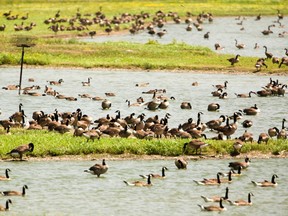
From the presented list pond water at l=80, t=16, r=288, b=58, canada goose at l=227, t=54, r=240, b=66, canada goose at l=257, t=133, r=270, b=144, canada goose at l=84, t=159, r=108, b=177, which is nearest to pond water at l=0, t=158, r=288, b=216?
canada goose at l=84, t=159, r=108, b=177

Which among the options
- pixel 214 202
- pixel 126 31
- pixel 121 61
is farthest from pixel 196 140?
pixel 126 31

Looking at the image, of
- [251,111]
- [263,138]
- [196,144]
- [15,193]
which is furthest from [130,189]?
[251,111]

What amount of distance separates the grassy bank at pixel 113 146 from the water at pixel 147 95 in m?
4.32

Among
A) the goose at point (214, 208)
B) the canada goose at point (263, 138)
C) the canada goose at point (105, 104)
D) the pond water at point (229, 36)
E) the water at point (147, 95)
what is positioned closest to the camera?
the goose at point (214, 208)

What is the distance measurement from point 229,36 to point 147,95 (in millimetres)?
33110

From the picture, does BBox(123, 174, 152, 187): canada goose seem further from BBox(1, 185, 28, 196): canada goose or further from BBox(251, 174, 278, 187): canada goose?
BBox(1, 185, 28, 196): canada goose

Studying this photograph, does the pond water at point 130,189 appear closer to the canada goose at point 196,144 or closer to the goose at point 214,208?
the goose at point 214,208

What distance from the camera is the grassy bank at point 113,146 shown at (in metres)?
33.1

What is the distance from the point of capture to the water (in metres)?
44.5

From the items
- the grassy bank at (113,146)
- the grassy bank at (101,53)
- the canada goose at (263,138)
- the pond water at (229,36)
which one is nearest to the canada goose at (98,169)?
the grassy bank at (113,146)

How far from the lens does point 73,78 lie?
57.2 metres

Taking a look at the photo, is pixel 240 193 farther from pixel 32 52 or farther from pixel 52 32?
pixel 52 32

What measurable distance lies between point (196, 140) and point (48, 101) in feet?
53.4

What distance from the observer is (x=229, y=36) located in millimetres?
82875
